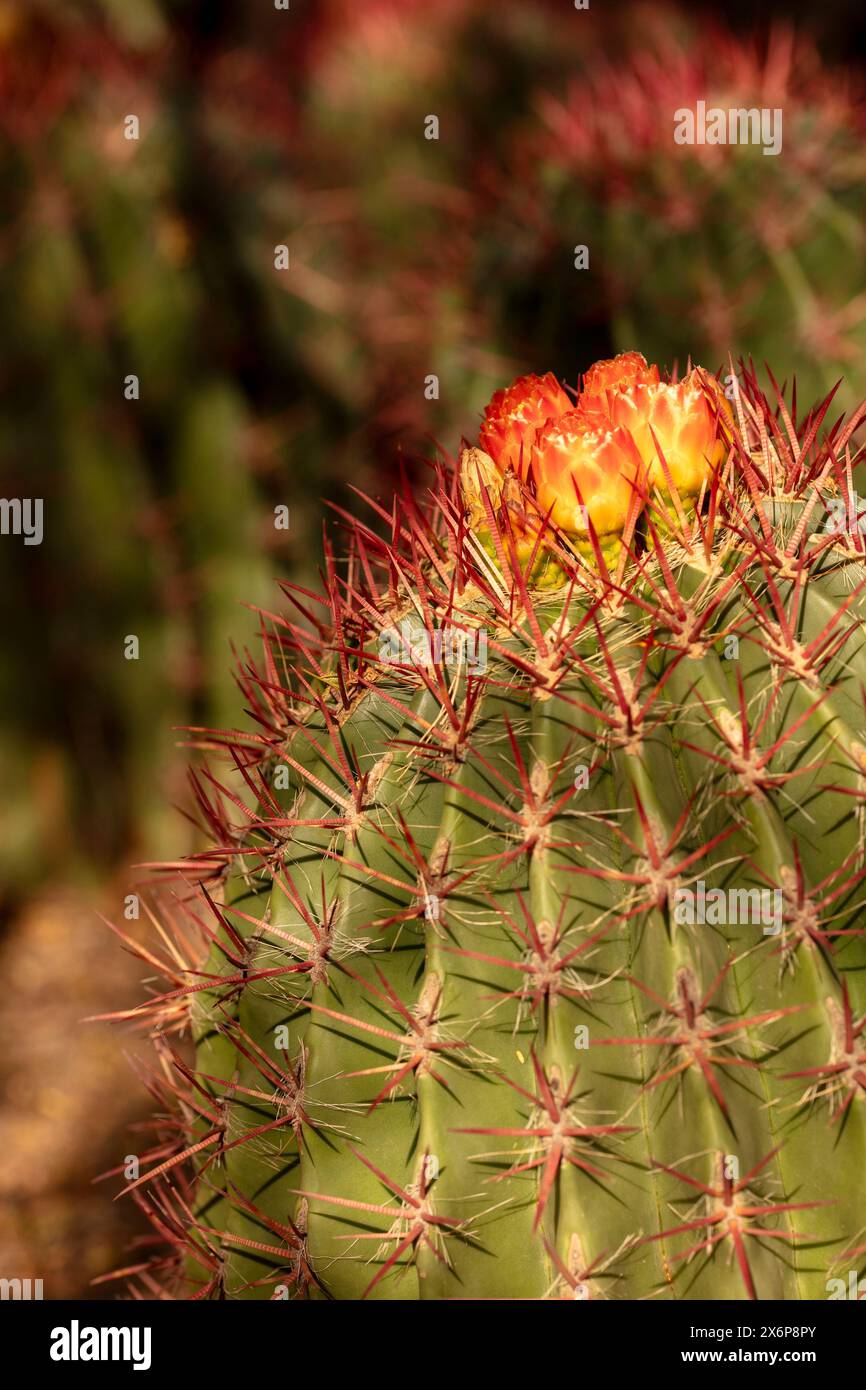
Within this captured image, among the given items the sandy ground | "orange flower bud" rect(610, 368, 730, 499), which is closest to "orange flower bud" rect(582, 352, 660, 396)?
"orange flower bud" rect(610, 368, 730, 499)

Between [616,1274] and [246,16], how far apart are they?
456 centimetres

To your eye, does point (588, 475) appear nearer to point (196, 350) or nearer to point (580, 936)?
point (580, 936)

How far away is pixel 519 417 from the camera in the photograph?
3.27 feet

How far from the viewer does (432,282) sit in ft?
8.68

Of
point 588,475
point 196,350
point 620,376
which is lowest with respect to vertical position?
point 588,475

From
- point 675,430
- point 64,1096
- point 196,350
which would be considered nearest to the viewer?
point 675,430

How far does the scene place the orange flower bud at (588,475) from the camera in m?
0.93

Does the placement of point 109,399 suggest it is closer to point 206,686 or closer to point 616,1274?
point 206,686

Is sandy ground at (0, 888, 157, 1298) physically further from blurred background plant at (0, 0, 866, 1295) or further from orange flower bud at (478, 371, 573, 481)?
orange flower bud at (478, 371, 573, 481)

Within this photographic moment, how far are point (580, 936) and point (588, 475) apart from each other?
33cm

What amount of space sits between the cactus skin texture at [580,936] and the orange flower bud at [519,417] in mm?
26

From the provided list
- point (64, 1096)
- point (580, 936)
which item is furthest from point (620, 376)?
point (64, 1096)

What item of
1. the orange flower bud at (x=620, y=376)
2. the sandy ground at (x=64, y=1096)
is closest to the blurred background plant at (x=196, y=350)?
the sandy ground at (x=64, y=1096)

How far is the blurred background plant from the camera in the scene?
1.92m
